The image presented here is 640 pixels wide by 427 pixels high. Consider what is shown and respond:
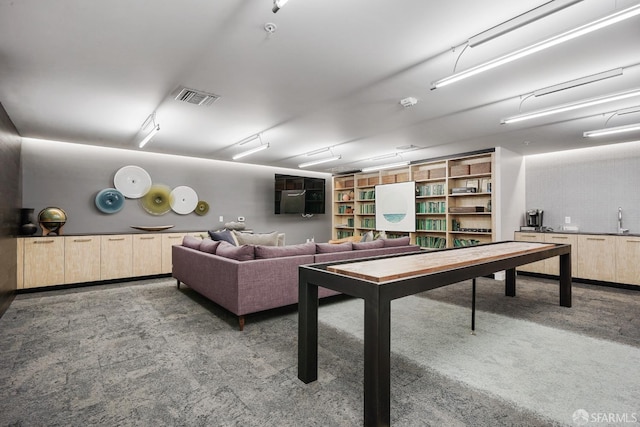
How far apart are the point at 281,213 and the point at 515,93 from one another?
5660 mm

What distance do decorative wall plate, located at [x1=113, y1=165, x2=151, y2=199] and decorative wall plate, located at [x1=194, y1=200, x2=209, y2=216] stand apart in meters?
1.03

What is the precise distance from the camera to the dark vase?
15.3ft

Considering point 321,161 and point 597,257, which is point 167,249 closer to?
point 321,161

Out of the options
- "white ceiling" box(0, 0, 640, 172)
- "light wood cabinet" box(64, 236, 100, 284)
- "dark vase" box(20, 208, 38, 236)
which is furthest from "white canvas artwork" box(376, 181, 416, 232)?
"dark vase" box(20, 208, 38, 236)

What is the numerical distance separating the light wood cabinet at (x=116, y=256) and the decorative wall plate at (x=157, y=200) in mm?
908

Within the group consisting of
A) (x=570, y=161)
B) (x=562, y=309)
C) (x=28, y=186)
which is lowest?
(x=562, y=309)

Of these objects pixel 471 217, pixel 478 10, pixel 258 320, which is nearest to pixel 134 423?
pixel 258 320

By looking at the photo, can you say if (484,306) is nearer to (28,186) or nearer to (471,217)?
(471,217)

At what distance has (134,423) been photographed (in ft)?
5.48

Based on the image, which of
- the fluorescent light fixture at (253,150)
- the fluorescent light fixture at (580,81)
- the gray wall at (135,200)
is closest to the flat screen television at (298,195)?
the gray wall at (135,200)

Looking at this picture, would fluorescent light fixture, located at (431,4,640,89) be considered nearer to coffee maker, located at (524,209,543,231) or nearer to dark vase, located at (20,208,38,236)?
coffee maker, located at (524,209,543,231)

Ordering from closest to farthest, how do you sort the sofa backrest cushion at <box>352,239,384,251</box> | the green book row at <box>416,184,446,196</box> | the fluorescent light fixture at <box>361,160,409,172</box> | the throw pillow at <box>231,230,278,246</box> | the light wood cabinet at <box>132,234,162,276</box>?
the sofa backrest cushion at <box>352,239,384,251</box> < the throw pillow at <box>231,230,278,246</box> < the light wood cabinet at <box>132,234,162,276</box> < the green book row at <box>416,184,446,196</box> < the fluorescent light fixture at <box>361,160,409,172</box>

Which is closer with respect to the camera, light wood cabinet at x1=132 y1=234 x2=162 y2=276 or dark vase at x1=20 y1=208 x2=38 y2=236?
dark vase at x1=20 y1=208 x2=38 y2=236

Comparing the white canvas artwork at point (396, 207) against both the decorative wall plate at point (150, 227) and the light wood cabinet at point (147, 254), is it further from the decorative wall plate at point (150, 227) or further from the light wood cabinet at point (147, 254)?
the light wood cabinet at point (147, 254)
